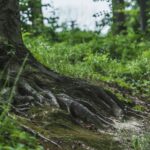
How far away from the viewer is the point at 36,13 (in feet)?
65.8

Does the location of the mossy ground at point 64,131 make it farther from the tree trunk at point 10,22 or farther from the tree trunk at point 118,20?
the tree trunk at point 118,20

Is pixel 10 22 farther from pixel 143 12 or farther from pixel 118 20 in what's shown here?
pixel 118 20

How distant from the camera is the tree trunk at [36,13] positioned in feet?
62.8

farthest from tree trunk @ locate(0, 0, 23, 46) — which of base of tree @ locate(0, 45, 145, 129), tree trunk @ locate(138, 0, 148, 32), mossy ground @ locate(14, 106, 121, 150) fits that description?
tree trunk @ locate(138, 0, 148, 32)

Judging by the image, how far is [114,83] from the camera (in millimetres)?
11055

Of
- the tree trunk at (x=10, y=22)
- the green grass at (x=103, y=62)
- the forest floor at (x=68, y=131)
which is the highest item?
the tree trunk at (x=10, y=22)

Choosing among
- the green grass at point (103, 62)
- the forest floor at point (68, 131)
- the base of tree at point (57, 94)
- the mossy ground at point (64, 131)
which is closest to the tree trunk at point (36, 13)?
the green grass at point (103, 62)

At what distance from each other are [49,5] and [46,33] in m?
1.15

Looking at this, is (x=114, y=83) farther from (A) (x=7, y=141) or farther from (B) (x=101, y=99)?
(A) (x=7, y=141)

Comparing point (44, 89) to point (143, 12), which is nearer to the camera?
point (44, 89)

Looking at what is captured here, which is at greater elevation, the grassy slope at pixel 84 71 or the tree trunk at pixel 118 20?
the grassy slope at pixel 84 71

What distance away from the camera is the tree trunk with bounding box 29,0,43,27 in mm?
19156

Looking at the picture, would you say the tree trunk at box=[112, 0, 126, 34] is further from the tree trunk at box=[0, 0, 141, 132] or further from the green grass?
the tree trunk at box=[0, 0, 141, 132]

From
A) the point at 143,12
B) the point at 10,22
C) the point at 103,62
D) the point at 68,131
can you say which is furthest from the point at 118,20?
the point at 68,131
